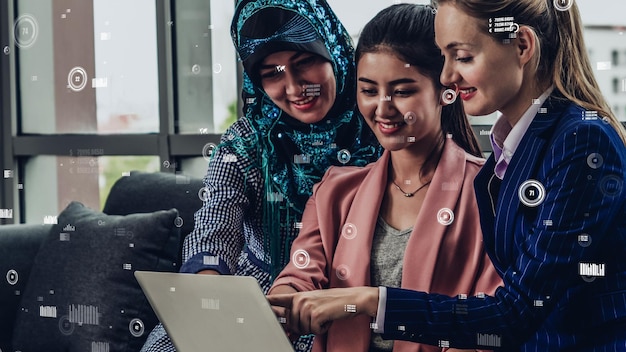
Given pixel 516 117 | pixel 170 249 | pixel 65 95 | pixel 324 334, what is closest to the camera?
pixel 516 117

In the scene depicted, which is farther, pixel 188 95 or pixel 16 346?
pixel 16 346

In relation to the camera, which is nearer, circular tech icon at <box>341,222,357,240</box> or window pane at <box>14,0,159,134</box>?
circular tech icon at <box>341,222,357,240</box>

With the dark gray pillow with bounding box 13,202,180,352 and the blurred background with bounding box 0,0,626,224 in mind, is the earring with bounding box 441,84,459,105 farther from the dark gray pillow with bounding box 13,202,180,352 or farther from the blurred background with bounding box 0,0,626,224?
the dark gray pillow with bounding box 13,202,180,352

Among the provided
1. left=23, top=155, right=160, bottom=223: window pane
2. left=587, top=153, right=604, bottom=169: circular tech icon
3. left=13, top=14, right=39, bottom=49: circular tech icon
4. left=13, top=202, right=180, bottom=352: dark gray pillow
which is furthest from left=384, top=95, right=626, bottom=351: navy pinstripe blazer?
left=13, top=14, right=39, bottom=49: circular tech icon

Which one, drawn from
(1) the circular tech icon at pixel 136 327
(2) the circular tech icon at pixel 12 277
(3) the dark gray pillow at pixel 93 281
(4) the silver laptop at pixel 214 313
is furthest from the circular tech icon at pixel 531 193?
(2) the circular tech icon at pixel 12 277

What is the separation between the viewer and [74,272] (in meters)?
2.40

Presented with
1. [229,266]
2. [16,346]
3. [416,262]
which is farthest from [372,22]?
[16,346]

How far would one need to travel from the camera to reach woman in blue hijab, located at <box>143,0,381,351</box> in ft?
6.26

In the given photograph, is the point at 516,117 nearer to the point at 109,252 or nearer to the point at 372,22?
the point at 372,22

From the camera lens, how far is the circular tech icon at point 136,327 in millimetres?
2275

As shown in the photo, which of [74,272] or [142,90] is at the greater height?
[142,90]

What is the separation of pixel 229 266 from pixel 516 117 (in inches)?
31.7

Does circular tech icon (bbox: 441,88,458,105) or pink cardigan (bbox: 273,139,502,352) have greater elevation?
circular tech icon (bbox: 441,88,458,105)

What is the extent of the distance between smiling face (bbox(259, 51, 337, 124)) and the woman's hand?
1.30 ft
